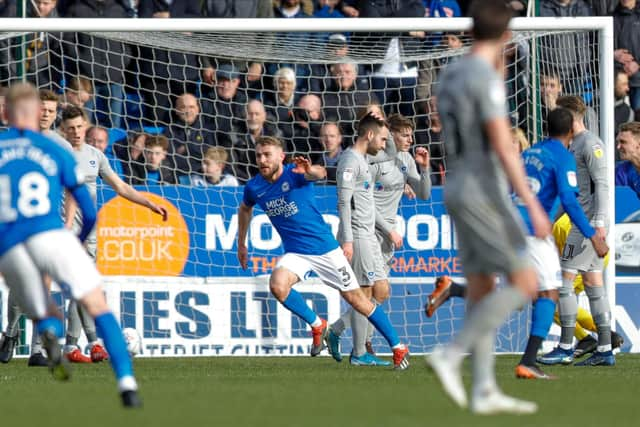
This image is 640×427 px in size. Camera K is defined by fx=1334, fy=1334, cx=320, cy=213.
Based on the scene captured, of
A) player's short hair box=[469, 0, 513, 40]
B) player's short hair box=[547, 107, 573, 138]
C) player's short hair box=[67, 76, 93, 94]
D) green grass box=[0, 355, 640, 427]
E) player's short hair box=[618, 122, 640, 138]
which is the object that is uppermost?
player's short hair box=[67, 76, 93, 94]

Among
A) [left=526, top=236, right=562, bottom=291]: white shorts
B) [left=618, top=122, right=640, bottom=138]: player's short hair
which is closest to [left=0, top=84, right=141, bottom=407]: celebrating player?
[left=526, top=236, right=562, bottom=291]: white shorts

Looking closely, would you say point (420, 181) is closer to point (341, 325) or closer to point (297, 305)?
point (341, 325)

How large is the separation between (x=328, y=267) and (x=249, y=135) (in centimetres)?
392

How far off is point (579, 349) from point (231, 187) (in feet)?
13.8

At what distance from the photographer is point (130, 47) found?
15.5 metres

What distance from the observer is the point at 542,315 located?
10047 mm

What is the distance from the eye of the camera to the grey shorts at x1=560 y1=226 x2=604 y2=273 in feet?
39.2

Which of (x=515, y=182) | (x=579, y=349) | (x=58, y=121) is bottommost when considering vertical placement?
(x=579, y=349)

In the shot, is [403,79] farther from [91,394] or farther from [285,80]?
[91,394]

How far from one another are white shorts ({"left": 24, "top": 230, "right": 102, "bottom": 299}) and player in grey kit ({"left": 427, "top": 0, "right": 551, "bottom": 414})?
1.96 metres

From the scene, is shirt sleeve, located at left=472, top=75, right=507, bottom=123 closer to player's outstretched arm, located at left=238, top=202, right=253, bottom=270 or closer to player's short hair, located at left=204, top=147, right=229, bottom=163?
player's outstretched arm, located at left=238, top=202, right=253, bottom=270

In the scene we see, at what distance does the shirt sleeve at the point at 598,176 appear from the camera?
1162cm

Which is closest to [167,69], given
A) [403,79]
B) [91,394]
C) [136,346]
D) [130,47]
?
[130,47]

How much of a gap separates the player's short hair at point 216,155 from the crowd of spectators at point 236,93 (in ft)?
0.06
